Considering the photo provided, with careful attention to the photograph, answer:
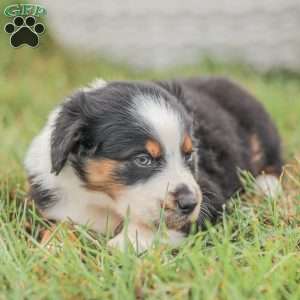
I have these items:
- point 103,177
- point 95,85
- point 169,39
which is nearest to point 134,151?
point 103,177

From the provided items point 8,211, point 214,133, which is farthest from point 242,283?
point 214,133

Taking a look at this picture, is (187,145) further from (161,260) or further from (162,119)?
(161,260)

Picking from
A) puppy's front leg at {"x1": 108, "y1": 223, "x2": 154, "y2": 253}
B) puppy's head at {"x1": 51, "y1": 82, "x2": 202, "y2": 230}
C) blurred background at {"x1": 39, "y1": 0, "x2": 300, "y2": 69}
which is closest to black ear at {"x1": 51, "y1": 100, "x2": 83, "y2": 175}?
puppy's head at {"x1": 51, "y1": 82, "x2": 202, "y2": 230}

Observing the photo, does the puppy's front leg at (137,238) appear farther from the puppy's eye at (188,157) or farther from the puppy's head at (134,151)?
the puppy's eye at (188,157)

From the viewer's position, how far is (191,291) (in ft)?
9.74

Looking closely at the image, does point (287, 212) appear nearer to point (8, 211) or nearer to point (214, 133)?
point (214, 133)

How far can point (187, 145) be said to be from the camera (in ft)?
13.3

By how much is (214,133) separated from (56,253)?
2.07 metres

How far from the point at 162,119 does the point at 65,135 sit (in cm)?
57

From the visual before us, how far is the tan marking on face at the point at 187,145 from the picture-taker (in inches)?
158

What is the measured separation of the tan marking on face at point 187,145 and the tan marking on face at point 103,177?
1.32ft

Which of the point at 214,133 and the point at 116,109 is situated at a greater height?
the point at 116,109

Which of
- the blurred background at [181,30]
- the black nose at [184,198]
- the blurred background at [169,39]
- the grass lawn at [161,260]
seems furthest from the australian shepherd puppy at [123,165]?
the blurred background at [181,30]

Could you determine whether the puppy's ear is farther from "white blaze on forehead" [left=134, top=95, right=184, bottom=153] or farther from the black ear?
"white blaze on forehead" [left=134, top=95, right=184, bottom=153]
